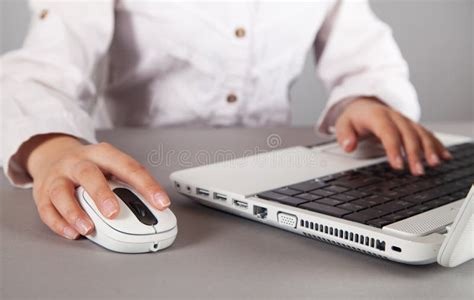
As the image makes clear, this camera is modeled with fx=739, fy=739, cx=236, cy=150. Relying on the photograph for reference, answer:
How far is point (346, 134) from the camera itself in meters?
0.84

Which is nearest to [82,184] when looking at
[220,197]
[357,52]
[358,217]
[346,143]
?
[220,197]

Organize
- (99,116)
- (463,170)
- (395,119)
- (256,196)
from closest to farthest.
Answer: (256,196) < (463,170) < (395,119) < (99,116)

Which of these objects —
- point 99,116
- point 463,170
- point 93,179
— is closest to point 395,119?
point 463,170

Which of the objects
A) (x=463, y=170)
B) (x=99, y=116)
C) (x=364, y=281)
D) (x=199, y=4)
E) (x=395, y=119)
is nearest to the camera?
(x=364, y=281)

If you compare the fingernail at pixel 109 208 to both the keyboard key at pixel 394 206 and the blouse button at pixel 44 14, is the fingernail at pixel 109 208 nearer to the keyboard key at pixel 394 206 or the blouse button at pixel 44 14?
the keyboard key at pixel 394 206

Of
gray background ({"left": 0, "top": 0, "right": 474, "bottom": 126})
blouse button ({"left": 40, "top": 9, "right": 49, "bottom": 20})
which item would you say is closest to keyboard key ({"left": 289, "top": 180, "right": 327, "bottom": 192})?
blouse button ({"left": 40, "top": 9, "right": 49, "bottom": 20})

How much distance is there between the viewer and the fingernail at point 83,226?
22.7 inches

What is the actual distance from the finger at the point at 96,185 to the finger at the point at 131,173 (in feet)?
0.04

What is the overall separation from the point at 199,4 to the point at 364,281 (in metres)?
0.68

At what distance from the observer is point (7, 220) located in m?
0.65

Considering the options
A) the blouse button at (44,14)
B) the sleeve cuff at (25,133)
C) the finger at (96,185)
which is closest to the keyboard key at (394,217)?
the finger at (96,185)

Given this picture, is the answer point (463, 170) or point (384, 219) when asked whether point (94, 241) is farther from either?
point (463, 170)

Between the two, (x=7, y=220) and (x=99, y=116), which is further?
(x=99, y=116)

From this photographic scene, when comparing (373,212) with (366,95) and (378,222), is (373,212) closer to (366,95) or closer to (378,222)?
(378,222)
